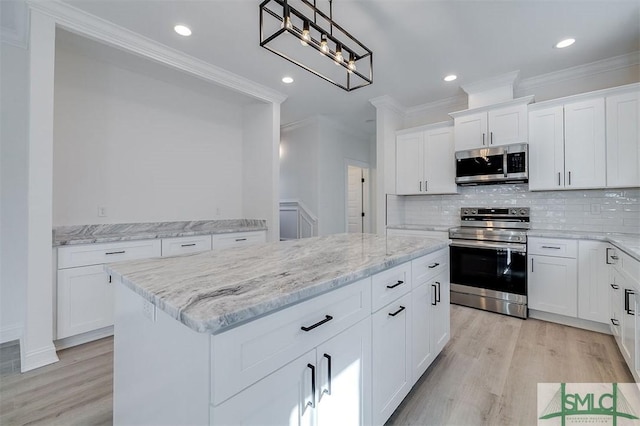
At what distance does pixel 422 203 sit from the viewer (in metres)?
4.32

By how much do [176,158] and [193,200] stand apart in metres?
0.57

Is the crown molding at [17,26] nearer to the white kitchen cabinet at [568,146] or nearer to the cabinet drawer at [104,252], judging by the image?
the cabinet drawer at [104,252]

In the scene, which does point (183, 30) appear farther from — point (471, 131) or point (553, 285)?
point (553, 285)

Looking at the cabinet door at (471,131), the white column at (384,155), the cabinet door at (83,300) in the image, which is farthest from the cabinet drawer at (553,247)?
the cabinet door at (83,300)

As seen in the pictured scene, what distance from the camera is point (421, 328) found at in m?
1.79

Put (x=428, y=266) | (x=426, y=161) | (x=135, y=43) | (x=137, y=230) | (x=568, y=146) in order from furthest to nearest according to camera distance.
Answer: (x=426, y=161) → (x=137, y=230) → (x=568, y=146) → (x=135, y=43) → (x=428, y=266)

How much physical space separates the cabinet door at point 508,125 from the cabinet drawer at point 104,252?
392 cm

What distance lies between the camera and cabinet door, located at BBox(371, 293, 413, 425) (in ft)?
4.41

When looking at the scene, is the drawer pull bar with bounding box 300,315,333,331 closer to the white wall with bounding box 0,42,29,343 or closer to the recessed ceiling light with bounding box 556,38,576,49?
→ the white wall with bounding box 0,42,29,343

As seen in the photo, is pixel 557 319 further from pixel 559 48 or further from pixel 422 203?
pixel 559 48

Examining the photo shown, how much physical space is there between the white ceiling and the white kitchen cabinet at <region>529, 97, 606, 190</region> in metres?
0.56

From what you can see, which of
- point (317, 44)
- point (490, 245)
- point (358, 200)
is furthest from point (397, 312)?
point (358, 200)

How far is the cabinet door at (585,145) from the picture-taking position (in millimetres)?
2793

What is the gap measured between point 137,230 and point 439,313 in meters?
3.19
